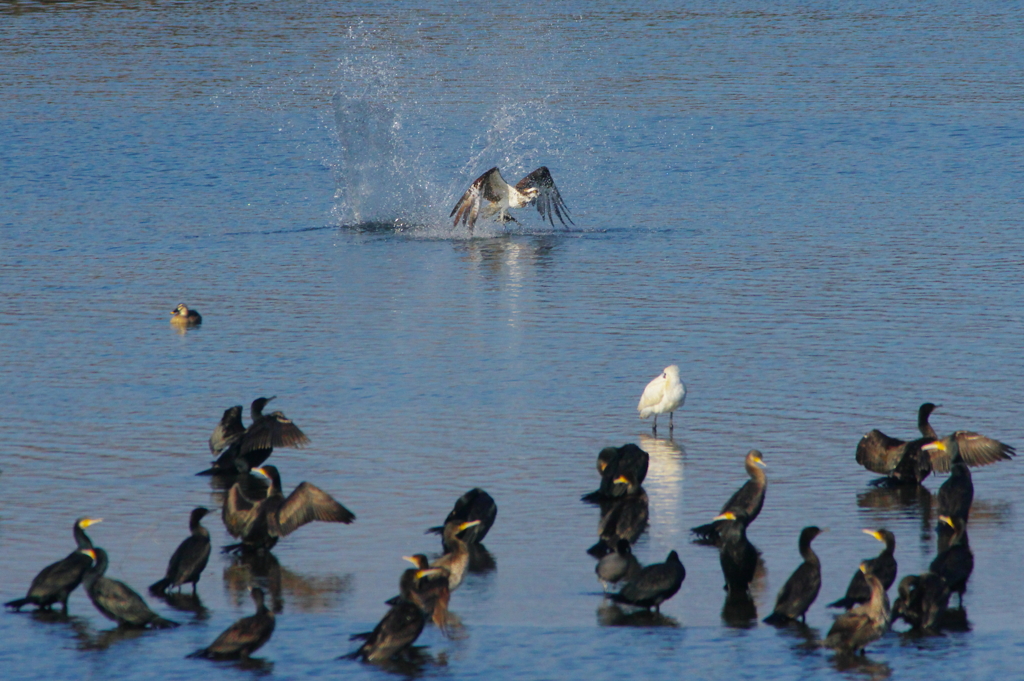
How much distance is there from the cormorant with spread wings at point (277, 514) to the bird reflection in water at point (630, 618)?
6.74 feet

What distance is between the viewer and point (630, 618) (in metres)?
9.20

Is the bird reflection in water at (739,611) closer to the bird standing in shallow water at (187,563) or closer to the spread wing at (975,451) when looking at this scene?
the spread wing at (975,451)

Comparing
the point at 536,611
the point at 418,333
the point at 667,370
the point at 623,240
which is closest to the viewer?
the point at 536,611

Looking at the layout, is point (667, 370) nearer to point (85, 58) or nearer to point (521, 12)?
point (85, 58)

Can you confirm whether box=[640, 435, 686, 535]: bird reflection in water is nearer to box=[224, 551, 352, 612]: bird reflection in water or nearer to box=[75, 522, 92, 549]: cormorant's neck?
box=[224, 551, 352, 612]: bird reflection in water

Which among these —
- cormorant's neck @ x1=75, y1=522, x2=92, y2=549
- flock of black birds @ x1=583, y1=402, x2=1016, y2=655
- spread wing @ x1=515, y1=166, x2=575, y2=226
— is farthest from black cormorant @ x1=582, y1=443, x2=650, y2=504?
spread wing @ x1=515, y1=166, x2=575, y2=226

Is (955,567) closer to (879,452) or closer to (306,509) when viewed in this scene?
(879,452)

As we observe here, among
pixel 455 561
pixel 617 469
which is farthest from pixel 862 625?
pixel 617 469

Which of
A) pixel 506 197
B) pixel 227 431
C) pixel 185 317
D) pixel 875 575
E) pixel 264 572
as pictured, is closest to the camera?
pixel 875 575

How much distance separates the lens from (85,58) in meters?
47.9

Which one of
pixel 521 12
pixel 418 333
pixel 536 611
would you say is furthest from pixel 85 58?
pixel 536 611

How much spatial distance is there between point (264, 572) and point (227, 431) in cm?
258

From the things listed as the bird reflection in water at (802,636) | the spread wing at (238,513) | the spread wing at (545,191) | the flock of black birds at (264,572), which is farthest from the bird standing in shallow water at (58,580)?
the spread wing at (545,191)

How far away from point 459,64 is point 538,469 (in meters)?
35.6
